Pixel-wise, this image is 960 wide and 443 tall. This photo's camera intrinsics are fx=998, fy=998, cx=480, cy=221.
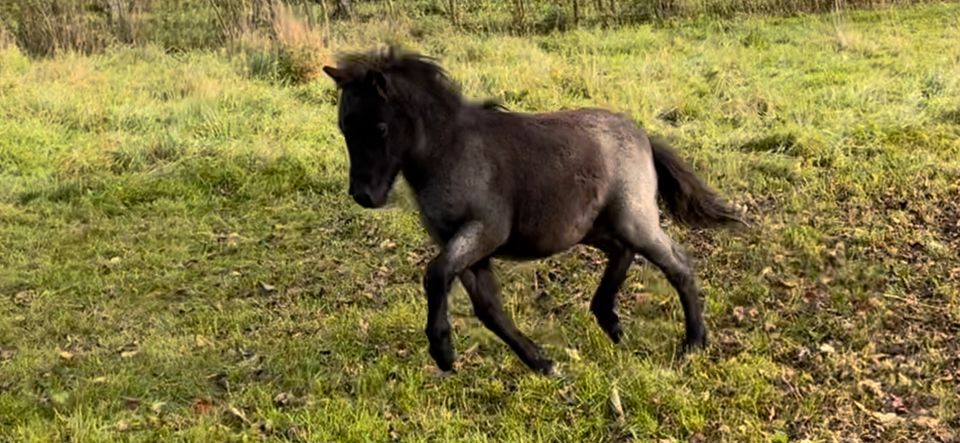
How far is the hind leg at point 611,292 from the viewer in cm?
550

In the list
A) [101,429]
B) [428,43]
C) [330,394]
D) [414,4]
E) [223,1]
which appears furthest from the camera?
[414,4]

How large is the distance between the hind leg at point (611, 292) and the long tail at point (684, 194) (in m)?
0.41

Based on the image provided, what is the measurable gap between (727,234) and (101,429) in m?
4.34

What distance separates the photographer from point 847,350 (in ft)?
17.0

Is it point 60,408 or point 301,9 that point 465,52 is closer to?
point 301,9

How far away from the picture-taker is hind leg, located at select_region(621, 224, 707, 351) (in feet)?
16.9

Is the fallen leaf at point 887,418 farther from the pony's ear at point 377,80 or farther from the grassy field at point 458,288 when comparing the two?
the pony's ear at point 377,80

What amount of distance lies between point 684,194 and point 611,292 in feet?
2.25

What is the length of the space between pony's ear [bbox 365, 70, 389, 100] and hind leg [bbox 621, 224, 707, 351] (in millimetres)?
1507

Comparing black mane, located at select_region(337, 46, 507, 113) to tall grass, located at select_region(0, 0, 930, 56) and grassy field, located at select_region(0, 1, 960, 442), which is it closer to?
grassy field, located at select_region(0, 1, 960, 442)

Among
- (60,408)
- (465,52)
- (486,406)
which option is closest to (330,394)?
→ (486,406)

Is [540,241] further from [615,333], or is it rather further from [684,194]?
[684,194]

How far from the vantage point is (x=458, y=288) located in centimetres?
664

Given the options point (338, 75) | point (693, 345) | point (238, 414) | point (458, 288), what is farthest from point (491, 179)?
point (458, 288)
